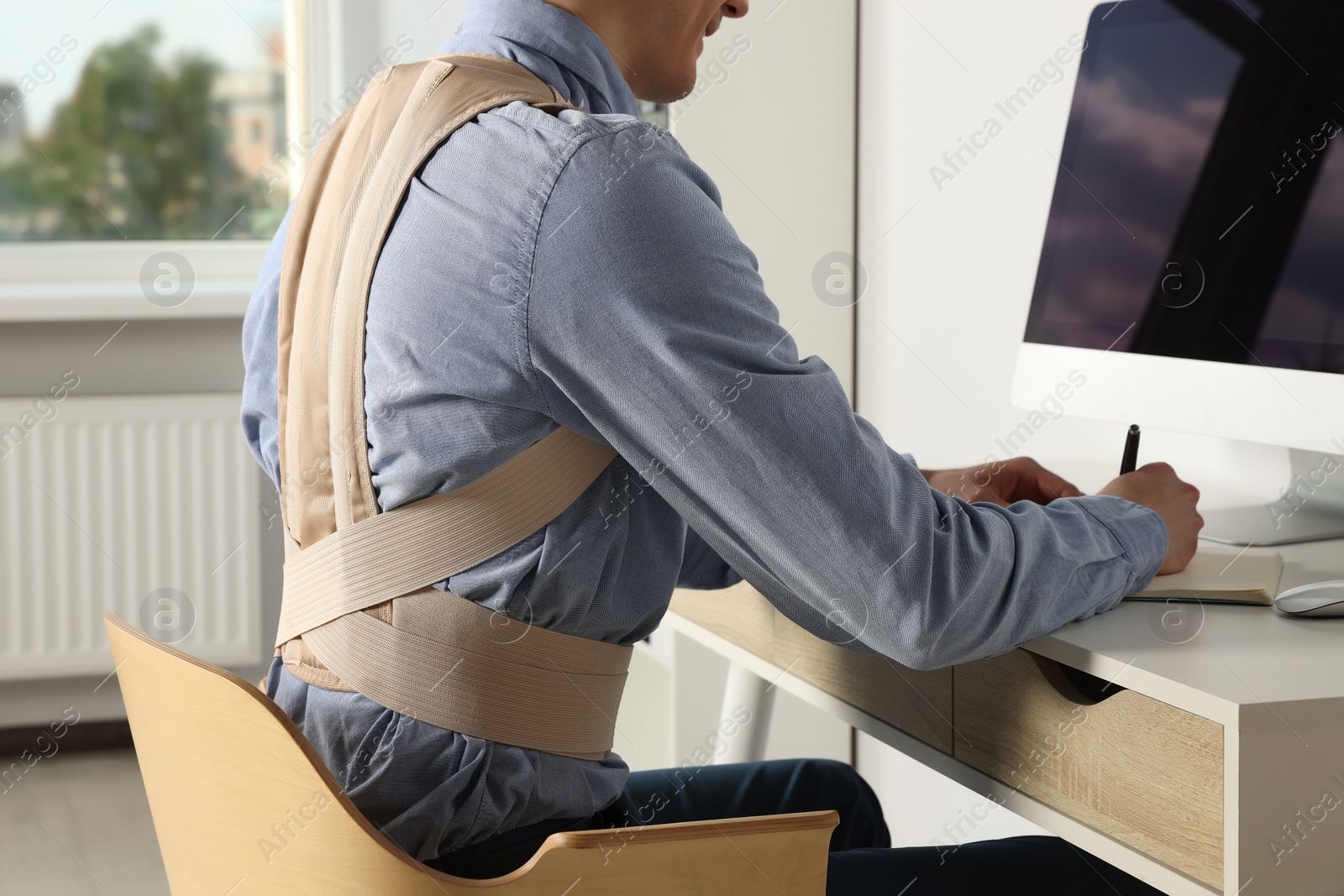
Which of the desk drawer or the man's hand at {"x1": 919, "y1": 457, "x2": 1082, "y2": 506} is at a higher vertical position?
the man's hand at {"x1": 919, "y1": 457, "x2": 1082, "y2": 506}

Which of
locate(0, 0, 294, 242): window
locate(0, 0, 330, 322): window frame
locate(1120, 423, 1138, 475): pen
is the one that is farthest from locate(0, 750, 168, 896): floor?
locate(1120, 423, 1138, 475): pen

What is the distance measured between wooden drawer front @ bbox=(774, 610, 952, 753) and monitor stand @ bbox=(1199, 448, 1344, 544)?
312 millimetres

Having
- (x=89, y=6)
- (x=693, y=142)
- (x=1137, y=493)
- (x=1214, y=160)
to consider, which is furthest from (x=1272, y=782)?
(x=89, y=6)

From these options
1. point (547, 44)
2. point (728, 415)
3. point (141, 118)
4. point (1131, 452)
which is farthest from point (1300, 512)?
point (141, 118)

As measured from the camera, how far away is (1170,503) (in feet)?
2.94

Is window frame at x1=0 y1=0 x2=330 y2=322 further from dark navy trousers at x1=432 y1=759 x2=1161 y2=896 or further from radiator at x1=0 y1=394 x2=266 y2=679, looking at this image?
dark navy trousers at x1=432 y1=759 x2=1161 y2=896

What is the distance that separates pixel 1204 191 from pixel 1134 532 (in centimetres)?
36

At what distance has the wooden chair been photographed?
25.7 inches

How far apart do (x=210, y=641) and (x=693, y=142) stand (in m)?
1.58

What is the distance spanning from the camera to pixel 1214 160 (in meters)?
1.02

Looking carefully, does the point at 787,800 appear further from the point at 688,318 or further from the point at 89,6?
the point at 89,6

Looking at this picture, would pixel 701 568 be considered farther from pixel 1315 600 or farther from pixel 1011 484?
pixel 1315 600

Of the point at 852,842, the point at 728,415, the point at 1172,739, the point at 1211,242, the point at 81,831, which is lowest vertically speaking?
the point at 81,831

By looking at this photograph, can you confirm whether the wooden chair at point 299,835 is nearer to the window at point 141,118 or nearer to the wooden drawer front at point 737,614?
the wooden drawer front at point 737,614
